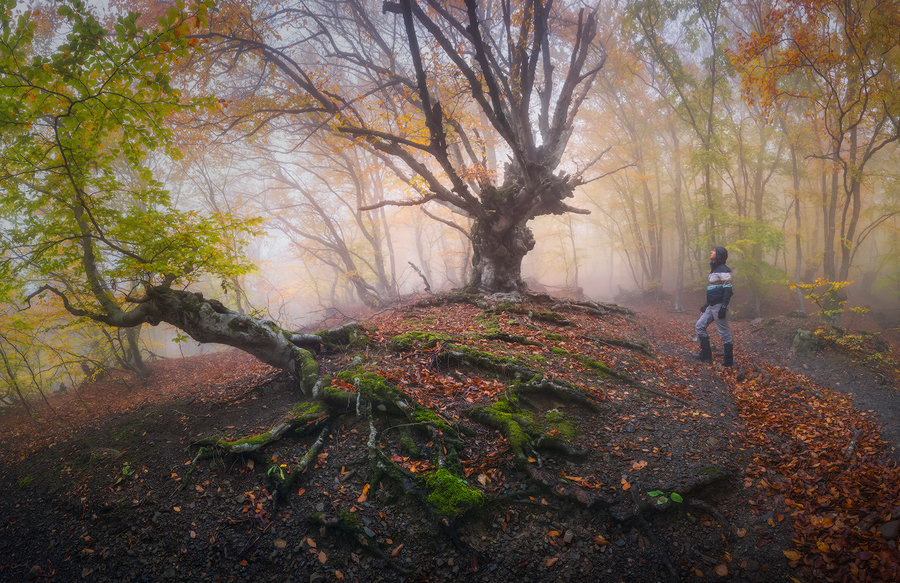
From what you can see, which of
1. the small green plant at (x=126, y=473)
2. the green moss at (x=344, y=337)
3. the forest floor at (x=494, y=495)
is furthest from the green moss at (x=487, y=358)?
the small green plant at (x=126, y=473)

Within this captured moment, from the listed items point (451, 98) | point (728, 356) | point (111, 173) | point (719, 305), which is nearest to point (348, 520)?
point (111, 173)

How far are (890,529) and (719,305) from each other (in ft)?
17.4

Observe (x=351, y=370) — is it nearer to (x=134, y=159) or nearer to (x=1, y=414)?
(x=134, y=159)

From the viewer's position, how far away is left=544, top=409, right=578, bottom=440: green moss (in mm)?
3972

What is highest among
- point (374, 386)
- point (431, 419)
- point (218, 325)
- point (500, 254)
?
point (500, 254)

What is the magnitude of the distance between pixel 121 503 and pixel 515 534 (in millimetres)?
3816

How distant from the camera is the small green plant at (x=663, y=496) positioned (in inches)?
119

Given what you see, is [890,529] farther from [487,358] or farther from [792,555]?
[487,358]

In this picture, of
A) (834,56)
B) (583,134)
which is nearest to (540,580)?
(834,56)

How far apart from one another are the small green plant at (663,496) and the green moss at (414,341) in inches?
143

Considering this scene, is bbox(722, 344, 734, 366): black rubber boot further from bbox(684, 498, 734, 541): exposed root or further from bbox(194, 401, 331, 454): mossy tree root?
bbox(194, 401, 331, 454): mossy tree root

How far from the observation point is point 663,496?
3.07 metres

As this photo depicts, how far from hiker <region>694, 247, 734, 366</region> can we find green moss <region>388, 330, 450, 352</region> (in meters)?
5.67

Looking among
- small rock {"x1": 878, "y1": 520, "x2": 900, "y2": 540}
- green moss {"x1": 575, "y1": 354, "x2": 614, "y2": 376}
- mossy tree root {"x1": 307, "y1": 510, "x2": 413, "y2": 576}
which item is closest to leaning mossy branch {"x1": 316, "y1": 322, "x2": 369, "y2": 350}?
mossy tree root {"x1": 307, "y1": 510, "x2": 413, "y2": 576}
